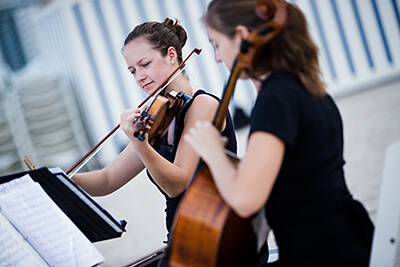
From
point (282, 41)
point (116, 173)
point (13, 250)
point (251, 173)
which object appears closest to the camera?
point (251, 173)

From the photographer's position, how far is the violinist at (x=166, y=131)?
51.8 inches

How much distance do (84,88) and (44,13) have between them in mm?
992

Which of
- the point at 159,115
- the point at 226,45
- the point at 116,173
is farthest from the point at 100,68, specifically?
the point at 226,45

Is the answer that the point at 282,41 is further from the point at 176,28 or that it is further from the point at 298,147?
the point at 176,28

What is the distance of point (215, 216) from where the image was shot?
95cm

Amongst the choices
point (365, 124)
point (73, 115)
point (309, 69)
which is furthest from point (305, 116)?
point (73, 115)

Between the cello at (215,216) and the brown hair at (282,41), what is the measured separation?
0.09 feet

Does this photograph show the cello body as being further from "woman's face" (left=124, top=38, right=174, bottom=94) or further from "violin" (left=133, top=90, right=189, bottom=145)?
"woman's face" (left=124, top=38, right=174, bottom=94)

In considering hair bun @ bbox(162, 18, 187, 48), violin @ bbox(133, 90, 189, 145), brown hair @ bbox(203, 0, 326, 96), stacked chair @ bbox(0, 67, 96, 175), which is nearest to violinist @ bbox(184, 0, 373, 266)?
brown hair @ bbox(203, 0, 326, 96)

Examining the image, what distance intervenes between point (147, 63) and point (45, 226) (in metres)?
0.56

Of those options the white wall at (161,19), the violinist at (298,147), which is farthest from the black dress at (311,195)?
the white wall at (161,19)

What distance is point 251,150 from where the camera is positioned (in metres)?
0.90

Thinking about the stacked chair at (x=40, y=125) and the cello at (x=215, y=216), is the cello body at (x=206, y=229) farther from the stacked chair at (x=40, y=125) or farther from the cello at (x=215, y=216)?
the stacked chair at (x=40, y=125)

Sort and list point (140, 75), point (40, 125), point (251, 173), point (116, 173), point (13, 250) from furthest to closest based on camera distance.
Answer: point (40, 125) < point (116, 173) < point (140, 75) < point (13, 250) < point (251, 173)
